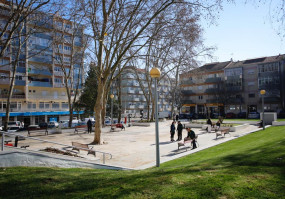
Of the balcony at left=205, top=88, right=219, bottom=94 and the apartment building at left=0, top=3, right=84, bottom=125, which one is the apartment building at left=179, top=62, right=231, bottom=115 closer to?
the balcony at left=205, top=88, right=219, bottom=94

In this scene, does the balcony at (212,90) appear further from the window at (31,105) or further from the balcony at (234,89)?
the window at (31,105)

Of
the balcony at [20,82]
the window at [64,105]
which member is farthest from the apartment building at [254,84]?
the balcony at [20,82]

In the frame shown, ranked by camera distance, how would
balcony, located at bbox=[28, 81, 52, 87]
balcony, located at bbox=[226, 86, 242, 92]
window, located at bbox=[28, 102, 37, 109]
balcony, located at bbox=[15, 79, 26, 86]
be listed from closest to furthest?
balcony, located at bbox=[15, 79, 26, 86]
window, located at bbox=[28, 102, 37, 109]
balcony, located at bbox=[28, 81, 52, 87]
balcony, located at bbox=[226, 86, 242, 92]

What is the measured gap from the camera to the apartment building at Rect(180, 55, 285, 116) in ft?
164

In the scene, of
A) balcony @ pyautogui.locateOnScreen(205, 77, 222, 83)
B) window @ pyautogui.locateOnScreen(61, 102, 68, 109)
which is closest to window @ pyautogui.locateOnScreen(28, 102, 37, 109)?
window @ pyautogui.locateOnScreen(61, 102, 68, 109)

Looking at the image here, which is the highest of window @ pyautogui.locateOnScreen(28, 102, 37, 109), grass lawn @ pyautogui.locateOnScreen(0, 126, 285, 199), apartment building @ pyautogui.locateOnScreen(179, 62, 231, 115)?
apartment building @ pyautogui.locateOnScreen(179, 62, 231, 115)

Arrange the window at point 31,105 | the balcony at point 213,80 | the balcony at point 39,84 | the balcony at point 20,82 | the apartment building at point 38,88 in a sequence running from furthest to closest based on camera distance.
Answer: the balcony at point 213,80
the balcony at point 39,84
the window at point 31,105
the balcony at point 20,82
the apartment building at point 38,88

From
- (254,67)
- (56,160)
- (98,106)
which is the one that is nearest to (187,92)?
(254,67)

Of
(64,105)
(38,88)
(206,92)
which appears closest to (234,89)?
(206,92)

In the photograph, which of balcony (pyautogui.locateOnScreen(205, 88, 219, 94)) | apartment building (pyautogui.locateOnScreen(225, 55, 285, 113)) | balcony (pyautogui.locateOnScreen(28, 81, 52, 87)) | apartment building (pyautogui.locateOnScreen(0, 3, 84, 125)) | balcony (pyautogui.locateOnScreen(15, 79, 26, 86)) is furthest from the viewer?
balcony (pyautogui.locateOnScreen(205, 88, 219, 94))

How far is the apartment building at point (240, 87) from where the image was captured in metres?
49.9

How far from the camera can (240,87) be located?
184 feet

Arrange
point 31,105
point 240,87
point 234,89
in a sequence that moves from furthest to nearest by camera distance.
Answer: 1. point 234,89
2. point 240,87
3. point 31,105

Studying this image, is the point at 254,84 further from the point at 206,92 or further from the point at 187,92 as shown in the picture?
the point at 187,92
